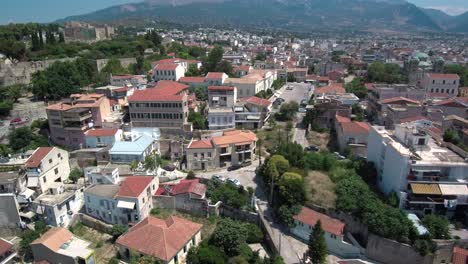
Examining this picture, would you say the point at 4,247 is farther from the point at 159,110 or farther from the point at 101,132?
the point at 159,110

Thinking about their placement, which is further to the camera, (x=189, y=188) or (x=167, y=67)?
(x=167, y=67)

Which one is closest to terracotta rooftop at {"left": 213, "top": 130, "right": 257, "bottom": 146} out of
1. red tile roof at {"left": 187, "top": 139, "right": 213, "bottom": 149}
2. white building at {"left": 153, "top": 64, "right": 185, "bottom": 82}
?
red tile roof at {"left": 187, "top": 139, "right": 213, "bottom": 149}

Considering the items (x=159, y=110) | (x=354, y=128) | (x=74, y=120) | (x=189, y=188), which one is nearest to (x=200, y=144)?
(x=189, y=188)

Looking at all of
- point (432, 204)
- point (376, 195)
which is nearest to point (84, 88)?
point (376, 195)

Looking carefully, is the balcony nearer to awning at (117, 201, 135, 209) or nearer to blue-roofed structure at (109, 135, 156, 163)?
blue-roofed structure at (109, 135, 156, 163)

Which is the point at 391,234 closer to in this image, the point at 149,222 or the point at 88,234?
the point at 149,222

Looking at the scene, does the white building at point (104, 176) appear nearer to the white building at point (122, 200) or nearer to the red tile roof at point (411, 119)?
the white building at point (122, 200)

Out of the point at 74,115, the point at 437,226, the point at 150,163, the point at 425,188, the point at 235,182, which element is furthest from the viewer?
the point at 74,115
